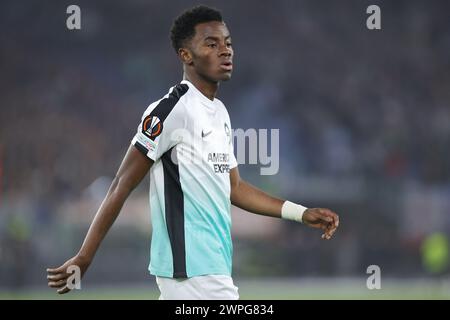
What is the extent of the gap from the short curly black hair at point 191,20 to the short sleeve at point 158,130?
0.51 metres

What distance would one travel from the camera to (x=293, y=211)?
478 cm

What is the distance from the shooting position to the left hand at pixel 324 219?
178 inches

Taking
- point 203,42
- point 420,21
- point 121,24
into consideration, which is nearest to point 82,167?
point 121,24

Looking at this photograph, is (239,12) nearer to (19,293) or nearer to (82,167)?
(82,167)

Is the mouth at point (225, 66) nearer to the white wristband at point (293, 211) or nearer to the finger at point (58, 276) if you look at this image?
the white wristband at point (293, 211)

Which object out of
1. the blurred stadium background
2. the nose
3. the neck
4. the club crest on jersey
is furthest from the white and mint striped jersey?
the blurred stadium background

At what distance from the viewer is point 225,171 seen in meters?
4.54

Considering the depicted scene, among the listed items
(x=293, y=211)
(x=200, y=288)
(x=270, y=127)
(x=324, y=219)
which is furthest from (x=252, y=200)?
(x=270, y=127)

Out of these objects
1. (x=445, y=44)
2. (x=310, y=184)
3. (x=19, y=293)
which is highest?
(x=445, y=44)

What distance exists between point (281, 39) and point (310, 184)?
5722 mm

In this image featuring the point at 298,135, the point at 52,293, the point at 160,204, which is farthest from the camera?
the point at 298,135

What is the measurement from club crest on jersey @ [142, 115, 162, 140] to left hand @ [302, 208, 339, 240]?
100 centimetres

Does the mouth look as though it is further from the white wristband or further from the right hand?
the right hand

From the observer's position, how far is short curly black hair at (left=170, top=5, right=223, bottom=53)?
15.2ft
